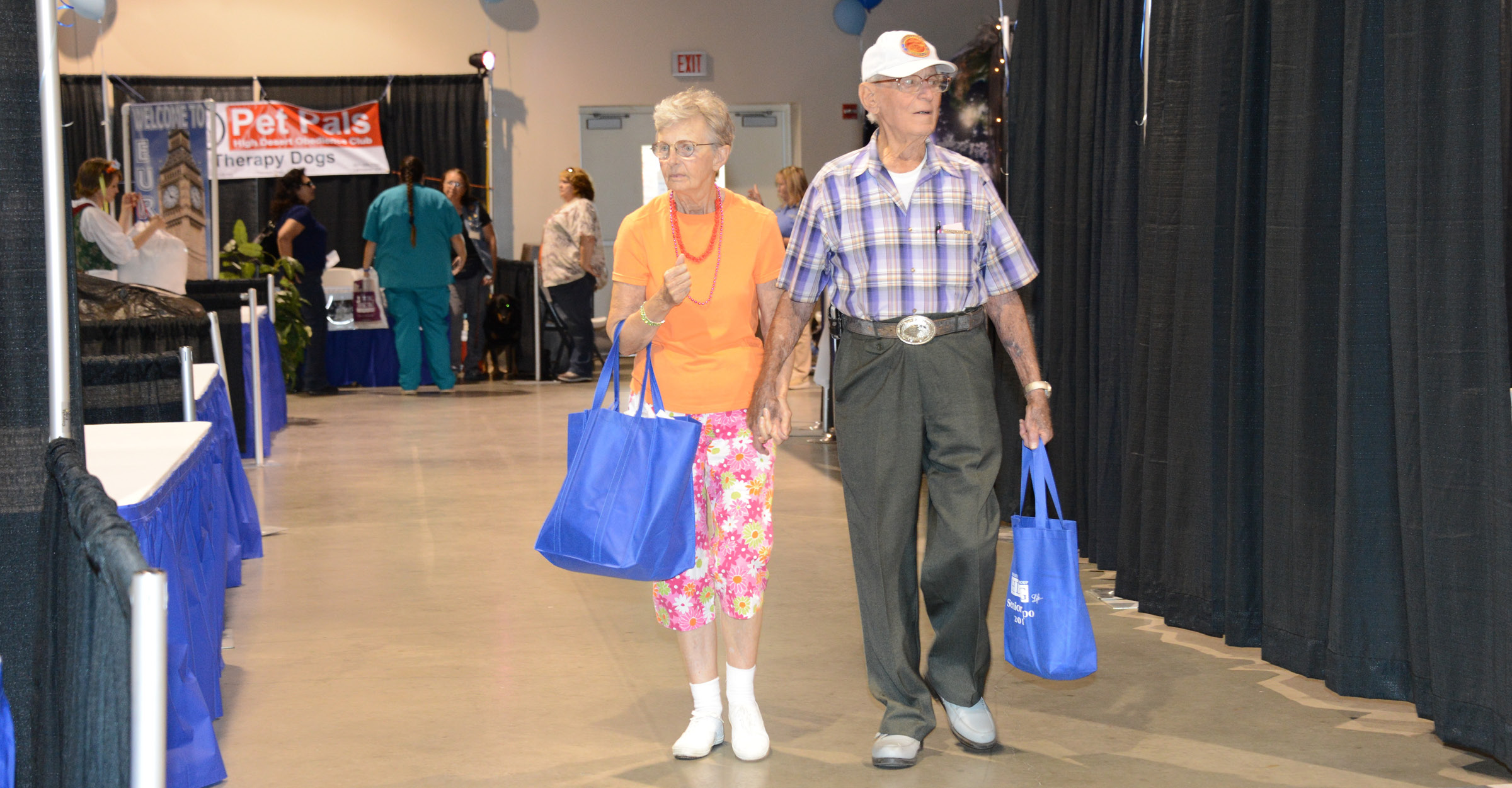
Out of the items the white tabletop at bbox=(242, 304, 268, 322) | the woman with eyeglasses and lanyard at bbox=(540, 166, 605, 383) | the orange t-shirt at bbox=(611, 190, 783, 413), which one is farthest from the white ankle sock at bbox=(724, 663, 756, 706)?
the woman with eyeglasses and lanyard at bbox=(540, 166, 605, 383)

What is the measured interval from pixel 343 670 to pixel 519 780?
0.98 m

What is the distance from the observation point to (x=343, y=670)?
11.5 ft

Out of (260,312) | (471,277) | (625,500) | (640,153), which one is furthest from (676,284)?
(640,153)

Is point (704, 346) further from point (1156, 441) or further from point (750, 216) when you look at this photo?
point (1156, 441)

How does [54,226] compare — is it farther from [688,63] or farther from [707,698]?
[688,63]

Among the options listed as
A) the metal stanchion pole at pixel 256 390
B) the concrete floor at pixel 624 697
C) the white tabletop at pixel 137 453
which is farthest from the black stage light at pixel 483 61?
the white tabletop at pixel 137 453

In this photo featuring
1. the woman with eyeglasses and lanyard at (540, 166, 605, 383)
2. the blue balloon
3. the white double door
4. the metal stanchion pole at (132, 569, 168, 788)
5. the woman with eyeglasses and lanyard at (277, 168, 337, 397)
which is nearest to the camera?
the metal stanchion pole at (132, 569, 168, 788)

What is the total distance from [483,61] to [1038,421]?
10.3 metres

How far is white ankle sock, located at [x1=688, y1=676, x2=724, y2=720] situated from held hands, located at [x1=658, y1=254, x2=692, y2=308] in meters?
0.82

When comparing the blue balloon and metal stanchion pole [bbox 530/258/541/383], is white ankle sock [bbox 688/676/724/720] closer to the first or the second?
metal stanchion pole [bbox 530/258/541/383]

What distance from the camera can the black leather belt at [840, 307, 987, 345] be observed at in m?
2.65

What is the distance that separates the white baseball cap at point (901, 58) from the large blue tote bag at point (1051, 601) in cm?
81

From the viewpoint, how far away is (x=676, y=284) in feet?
8.39

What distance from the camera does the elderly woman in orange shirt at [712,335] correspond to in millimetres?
2660
